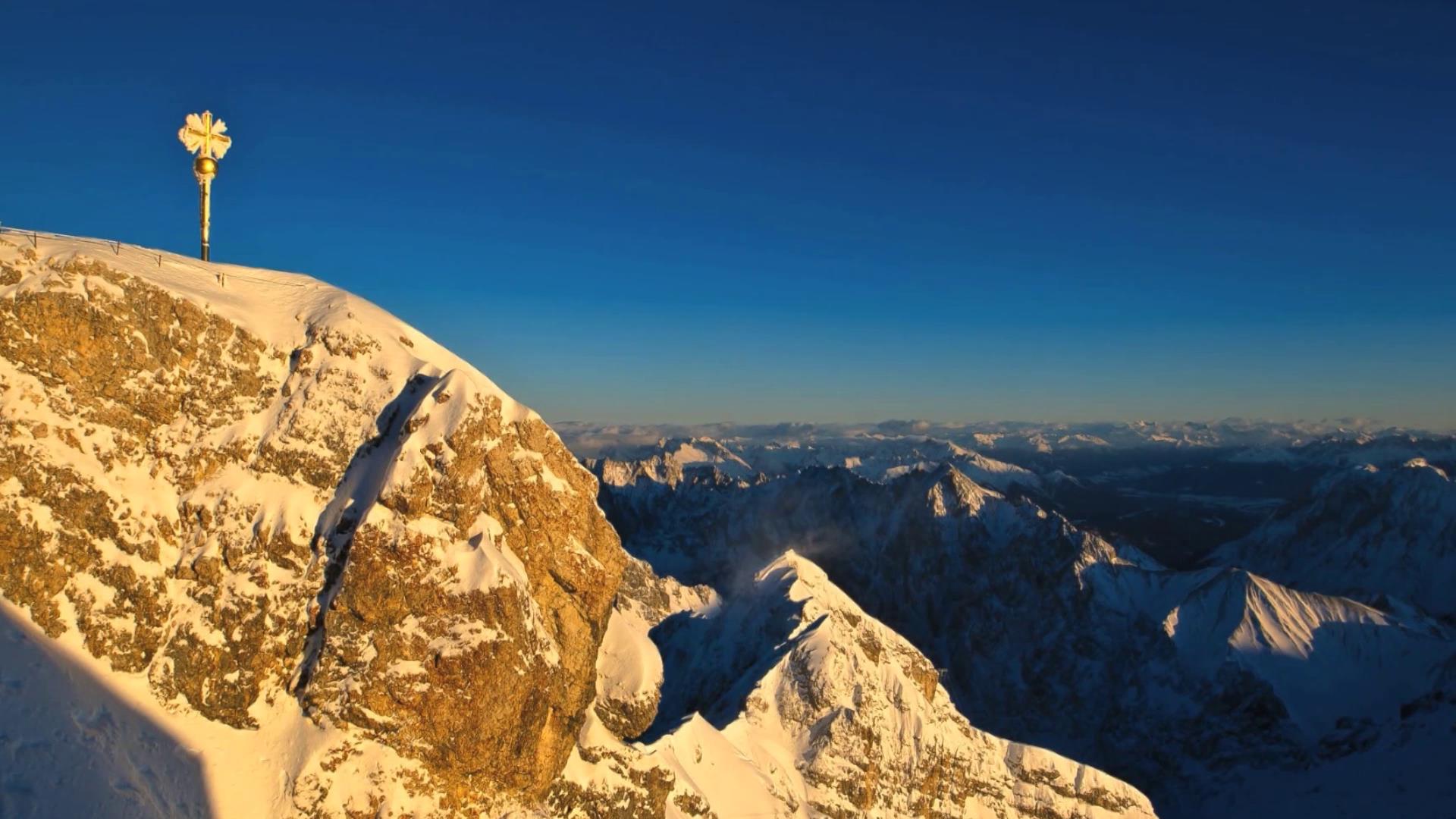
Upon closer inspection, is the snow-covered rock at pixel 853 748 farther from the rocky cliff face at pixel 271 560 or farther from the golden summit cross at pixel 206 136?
the golden summit cross at pixel 206 136

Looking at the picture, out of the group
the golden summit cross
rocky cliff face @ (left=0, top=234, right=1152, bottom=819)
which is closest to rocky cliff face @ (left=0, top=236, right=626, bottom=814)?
rocky cliff face @ (left=0, top=234, right=1152, bottom=819)

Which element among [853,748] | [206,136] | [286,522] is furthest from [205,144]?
[853,748]

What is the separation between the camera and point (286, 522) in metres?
42.7

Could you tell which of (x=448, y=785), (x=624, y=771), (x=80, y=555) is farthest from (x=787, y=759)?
(x=80, y=555)

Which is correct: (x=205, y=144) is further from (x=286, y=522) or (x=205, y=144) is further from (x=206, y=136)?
(x=286, y=522)

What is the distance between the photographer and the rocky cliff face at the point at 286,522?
38.1 metres

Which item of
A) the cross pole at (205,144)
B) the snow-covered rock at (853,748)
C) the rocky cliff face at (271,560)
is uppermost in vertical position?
the cross pole at (205,144)

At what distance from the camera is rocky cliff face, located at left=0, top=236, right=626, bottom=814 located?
38062mm

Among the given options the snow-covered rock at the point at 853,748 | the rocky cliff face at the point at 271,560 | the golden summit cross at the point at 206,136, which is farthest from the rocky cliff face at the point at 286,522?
the snow-covered rock at the point at 853,748

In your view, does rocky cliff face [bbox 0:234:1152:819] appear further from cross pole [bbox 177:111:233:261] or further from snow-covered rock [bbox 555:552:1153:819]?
snow-covered rock [bbox 555:552:1153:819]

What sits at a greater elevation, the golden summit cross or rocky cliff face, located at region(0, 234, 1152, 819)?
the golden summit cross

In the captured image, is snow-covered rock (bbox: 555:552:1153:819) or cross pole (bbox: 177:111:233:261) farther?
snow-covered rock (bbox: 555:552:1153:819)

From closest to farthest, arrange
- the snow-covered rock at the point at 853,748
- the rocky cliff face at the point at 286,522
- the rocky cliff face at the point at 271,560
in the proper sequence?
the rocky cliff face at the point at 271,560 → the rocky cliff face at the point at 286,522 → the snow-covered rock at the point at 853,748

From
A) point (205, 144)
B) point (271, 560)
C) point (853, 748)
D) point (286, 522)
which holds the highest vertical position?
point (205, 144)
